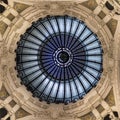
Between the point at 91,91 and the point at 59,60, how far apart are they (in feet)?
10.4

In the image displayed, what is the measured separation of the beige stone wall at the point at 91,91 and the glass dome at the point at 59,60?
77cm

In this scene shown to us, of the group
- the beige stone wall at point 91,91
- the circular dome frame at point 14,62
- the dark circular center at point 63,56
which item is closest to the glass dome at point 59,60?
the dark circular center at point 63,56

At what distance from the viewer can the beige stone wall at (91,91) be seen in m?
22.7

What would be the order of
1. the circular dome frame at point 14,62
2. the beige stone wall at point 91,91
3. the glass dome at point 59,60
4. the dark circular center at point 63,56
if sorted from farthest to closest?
the dark circular center at point 63,56, the glass dome at point 59,60, the circular dome frame at point 14,62, the beige stone wall at point 91,91

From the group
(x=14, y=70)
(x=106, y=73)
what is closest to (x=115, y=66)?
(x=106, y=73)

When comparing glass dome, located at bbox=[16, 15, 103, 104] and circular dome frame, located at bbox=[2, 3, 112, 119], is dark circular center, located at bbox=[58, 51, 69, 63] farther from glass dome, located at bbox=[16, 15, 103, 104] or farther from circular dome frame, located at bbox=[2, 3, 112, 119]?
circular dome frame, located at bbox=[2, 3, 112, 119]

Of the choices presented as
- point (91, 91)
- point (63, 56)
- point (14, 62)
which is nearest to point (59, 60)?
point (63, 56)

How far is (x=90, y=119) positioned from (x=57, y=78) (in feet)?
12.3

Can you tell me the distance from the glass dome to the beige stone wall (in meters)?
0.77

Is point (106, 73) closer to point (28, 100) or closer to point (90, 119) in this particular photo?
point (90, 119)

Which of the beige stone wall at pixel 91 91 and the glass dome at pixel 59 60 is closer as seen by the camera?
the beige stone wall at pixel 91 91

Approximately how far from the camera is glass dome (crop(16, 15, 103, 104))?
24859 millimetres

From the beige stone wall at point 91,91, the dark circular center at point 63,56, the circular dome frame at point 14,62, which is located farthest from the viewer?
the dark circular center at point 63,56

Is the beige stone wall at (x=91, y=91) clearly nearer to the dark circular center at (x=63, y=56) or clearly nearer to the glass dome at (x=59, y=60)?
the glass dome at (x=59, y=60)
